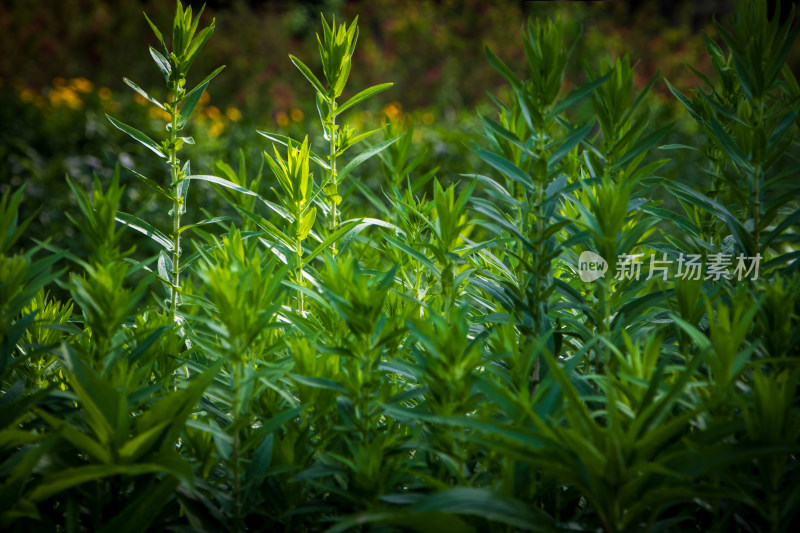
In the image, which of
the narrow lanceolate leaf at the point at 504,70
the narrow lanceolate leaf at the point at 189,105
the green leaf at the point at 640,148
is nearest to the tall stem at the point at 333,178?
the narrow lanceolate leaf at the point at 189,105

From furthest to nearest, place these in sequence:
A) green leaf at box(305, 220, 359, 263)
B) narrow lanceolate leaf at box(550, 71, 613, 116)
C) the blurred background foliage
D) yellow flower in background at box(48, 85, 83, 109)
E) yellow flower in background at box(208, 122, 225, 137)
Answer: the blurred background foliage, yellow flower in background at box(48, 85, 83, 109), yellow flower in background at box(208, 122, 225, 137), green leaf at box(305, 220, 359, 263), narrow lanceolate leaf at box(550, 71, 613, 116)

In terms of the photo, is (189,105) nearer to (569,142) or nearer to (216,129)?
(569,142)

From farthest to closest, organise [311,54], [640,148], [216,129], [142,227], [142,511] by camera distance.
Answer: [311,54] < [216,129] < [142,227] < [640,148] < [142,511]

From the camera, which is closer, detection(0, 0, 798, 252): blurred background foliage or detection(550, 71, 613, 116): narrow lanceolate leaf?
detection(550, 71, 613, 116): narrow lanceolate leaf

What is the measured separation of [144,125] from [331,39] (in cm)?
425

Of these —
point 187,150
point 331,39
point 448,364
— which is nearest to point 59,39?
point 187,150

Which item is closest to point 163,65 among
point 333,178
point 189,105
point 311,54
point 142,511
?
point 189,105

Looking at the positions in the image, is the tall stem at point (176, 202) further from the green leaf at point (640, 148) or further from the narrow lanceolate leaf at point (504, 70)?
the green leaf at point (640, 148)

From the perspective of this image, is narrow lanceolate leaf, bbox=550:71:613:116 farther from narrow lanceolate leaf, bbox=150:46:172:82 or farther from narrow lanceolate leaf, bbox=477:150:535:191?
narrow lanceolate leaf, bbox=150:46:172:82

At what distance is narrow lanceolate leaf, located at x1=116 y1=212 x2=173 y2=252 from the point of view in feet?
4.65

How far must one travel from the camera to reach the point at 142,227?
150 cm

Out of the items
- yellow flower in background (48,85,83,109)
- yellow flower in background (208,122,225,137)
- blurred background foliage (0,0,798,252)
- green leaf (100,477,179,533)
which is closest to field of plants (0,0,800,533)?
green leaf (100,477,179,533)

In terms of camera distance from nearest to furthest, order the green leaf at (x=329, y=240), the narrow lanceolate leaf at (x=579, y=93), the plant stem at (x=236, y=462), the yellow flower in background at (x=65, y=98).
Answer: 1. the plant stem at (x=236, y=462)
2. the narrow lanceolate leaf at (x=579, y=93)
3. the green leaf at (x=329, y=240)
4. the yellow flower in background at (x=65, y=98)

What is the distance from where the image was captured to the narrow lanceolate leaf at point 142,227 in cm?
142
